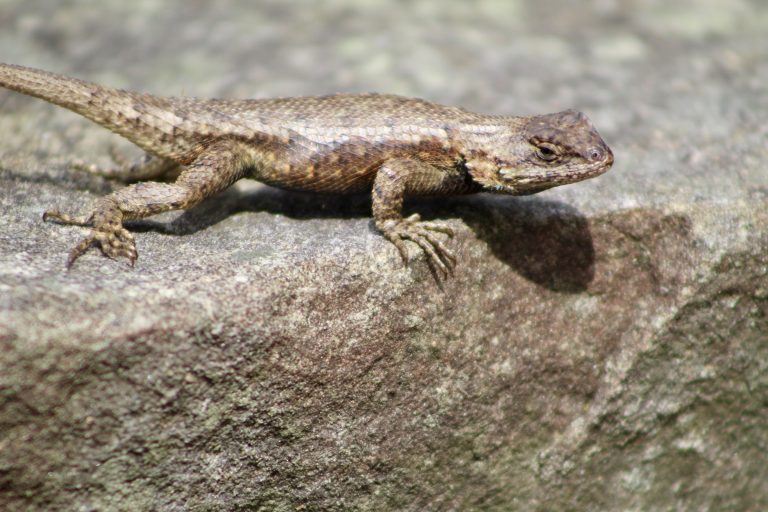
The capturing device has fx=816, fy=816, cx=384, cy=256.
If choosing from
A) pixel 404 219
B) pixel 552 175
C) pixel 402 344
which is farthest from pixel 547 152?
pixel 402 344

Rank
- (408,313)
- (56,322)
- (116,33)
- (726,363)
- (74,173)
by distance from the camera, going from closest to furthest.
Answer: (56,322) → (408,313) → (726,363) → (74,173) → (116,33)

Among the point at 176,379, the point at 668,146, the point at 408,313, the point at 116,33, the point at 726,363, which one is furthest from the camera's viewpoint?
the point at 116,33

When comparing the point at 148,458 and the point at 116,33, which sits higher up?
the point at 116,33

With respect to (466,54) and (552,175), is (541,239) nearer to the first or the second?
(552,175)

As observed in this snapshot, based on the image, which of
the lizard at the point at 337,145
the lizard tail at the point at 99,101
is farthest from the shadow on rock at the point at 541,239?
the lizard tail at the point at 99,101

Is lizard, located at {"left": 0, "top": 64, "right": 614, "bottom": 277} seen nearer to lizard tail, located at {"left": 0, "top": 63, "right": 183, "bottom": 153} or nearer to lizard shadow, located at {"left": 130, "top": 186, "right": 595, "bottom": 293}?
lizard tail, located at {"left": 0, "top": 63, "right": 183, "bottom": 153}

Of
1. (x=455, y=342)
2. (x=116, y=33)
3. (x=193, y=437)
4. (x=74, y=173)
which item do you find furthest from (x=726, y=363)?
(x=116, y=33)

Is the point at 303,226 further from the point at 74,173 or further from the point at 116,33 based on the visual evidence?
the point at 116,33

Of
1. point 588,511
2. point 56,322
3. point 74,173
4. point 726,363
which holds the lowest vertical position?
point 588,511
